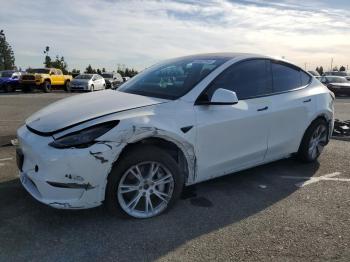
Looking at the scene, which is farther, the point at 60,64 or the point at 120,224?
the point at 60,64

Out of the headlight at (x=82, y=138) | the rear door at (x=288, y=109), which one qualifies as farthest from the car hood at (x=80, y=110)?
the rear door at (x=288, y=109)

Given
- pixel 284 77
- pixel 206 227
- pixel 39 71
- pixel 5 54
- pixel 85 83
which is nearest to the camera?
pixel 206 227

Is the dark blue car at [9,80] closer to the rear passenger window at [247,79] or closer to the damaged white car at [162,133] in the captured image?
the damaged white car at [162,133]

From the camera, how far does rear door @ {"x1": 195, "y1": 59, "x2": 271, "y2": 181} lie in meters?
4.33

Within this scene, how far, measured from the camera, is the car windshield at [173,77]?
4478mm

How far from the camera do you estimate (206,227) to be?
12.9ft

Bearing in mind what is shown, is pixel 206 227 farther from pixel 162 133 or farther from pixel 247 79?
pixel 247 79

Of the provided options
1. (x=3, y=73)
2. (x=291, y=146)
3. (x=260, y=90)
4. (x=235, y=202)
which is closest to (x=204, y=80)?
(x=260, y=90)

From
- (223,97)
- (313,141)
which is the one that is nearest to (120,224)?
(223,97)

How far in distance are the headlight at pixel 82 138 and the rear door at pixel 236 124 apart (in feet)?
3.43

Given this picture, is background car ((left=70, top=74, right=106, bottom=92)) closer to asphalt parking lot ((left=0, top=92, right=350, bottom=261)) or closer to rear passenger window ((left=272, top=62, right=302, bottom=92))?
asphalt parking lot ((left=0, top=92, right=350, bottom=261))

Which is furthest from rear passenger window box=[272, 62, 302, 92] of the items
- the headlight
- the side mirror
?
the headlight

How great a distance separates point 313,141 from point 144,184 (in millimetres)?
3021

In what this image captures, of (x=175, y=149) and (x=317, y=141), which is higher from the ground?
(x=175, y=149)
